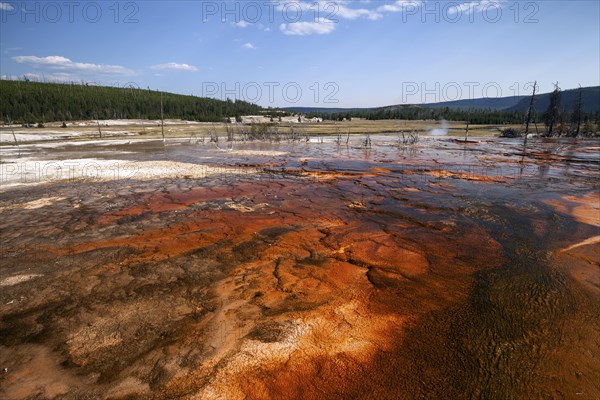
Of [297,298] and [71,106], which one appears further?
[71,106]

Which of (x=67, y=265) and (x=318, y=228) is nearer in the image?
(x=67, y=265)

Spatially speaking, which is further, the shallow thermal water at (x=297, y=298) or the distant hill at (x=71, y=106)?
the distant hill at (x=71, y=106)

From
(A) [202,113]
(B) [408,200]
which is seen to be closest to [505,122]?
(A) [202,113]

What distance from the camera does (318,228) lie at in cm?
659

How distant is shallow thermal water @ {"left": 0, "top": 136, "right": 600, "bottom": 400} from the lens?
9.21 ft

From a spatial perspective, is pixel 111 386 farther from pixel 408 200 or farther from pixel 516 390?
pixel 408 200

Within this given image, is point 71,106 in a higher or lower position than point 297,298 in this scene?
higher

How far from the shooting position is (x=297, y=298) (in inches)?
159

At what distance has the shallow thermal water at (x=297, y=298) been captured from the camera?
281 cm

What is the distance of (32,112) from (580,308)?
7585 cm

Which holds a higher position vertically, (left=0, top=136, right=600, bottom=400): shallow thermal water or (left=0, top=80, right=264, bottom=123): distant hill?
(left=0, top=80, right=264, bottom=123): distant hill

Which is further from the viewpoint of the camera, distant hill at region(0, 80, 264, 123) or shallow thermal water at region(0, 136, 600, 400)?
distant hill at region(0, 80, 264, 123)

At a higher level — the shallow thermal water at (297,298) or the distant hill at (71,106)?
the distant hill at (71,106)

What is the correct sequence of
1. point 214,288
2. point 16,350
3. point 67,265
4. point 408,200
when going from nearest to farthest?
point 16,350 → point 214,288 → point 67,265 → point 408,200
